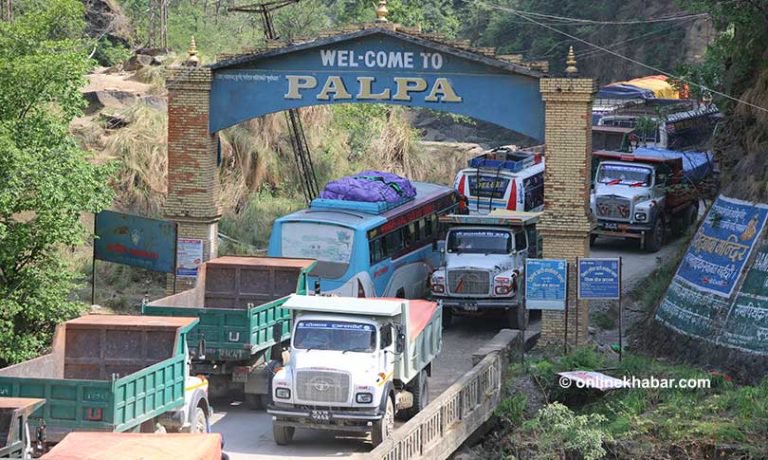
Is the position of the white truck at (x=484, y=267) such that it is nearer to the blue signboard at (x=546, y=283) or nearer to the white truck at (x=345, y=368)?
the blue signboard at (x=546, y=283)

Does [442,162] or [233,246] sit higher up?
[442,162]

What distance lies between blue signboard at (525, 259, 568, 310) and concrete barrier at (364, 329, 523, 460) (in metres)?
1.41

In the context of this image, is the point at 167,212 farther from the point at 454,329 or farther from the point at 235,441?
the point at 235,441

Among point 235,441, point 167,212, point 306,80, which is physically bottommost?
point 235,441

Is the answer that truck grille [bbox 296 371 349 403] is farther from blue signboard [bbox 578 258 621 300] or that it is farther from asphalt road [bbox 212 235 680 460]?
blue signboard [bbox 578 258 621 300]

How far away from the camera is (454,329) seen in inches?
1155

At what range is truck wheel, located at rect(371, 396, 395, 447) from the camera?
64.0 ft

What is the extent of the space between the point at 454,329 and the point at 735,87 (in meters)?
8.01

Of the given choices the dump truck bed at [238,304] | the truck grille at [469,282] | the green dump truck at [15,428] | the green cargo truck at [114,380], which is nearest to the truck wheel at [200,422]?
the green cargo truck at [114,380]

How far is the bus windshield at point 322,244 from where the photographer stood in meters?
27.1

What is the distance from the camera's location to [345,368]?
19.5 meters

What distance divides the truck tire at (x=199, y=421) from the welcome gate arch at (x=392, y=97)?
338 inches

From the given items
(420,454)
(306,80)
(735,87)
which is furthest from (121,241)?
(735,87)

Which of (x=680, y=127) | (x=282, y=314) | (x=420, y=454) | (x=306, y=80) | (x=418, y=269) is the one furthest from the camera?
(x=680, y=127)
